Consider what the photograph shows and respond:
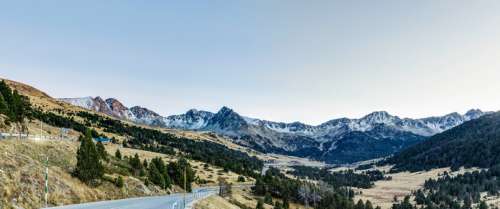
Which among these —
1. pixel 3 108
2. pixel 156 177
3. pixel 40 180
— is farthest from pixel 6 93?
pixel 40 180

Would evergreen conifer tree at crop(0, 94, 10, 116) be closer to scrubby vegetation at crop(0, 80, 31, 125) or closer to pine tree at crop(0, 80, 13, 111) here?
scrubby vegetation at crop(0, 80, 31, 125)

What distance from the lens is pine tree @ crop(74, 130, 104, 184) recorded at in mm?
53594

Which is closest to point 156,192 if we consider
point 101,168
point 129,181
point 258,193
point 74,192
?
point 129,181

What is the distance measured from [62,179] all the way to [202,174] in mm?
102244

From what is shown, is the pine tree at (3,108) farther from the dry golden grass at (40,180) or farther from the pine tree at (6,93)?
the dry golden grass at (40,180)

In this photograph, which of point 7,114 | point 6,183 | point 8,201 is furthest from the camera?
point 7,114

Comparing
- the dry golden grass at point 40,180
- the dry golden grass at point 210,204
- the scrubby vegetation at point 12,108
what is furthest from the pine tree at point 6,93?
the dry golden grass at point 210,204

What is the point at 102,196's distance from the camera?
5484 cm

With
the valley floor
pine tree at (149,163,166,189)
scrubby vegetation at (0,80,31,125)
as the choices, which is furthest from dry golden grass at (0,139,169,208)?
scrubby vegetation at (0,80,31,125)

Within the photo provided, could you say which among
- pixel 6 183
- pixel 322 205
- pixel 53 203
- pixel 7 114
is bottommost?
pixel 322 205

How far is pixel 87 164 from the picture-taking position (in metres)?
54.2

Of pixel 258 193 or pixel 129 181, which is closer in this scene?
pixel 129 181

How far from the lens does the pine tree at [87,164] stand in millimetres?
53594

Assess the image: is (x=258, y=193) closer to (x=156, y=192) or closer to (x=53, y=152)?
(x=156, y=192)
